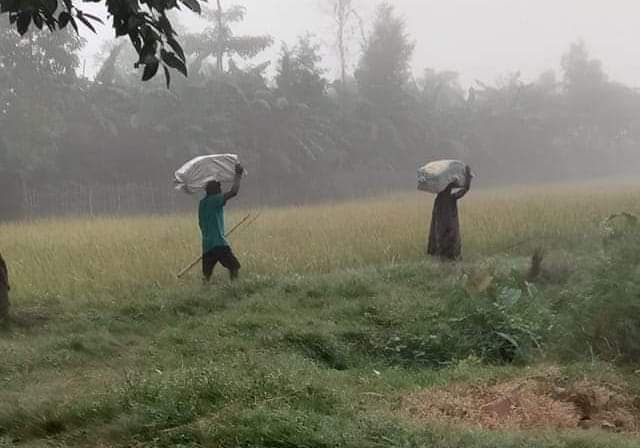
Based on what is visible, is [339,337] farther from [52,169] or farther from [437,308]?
[52,169]

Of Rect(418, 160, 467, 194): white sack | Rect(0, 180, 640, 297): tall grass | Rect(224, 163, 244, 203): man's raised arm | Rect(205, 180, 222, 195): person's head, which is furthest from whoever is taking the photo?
Rect(418, 160, 467, 194): white sack

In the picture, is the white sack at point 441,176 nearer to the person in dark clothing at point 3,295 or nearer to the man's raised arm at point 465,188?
the man's raised arm at point 465,188

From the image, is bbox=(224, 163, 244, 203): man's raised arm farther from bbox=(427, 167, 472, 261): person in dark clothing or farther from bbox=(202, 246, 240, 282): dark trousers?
bbox=(427, 167, 472, 261): person in dark clothing

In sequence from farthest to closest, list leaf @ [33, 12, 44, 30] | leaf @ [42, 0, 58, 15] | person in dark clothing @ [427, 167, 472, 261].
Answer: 1. person in dark clothing @ [427, 167, 472, 261]
2. leaf @ [33, 12, 44, 30]
3. leaf @ [42, 0, 58, 15]

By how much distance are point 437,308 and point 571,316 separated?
1.70 meters

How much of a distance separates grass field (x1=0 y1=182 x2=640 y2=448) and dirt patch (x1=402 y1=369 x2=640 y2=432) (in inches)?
2.9

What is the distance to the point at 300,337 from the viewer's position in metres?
5.82

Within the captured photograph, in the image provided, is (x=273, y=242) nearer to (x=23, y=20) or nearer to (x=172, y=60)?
(x=23, y=20)

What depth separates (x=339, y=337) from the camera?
600cm

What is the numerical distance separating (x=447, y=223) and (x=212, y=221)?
294 centimetres

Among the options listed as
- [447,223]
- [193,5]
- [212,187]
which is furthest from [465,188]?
[193,5]

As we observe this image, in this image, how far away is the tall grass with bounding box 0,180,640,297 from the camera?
8617 mm

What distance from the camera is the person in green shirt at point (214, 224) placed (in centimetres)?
790

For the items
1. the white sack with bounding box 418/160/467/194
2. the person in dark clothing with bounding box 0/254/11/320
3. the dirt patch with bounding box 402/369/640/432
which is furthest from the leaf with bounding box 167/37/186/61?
the white sack with bounding box 418/160/467/194
